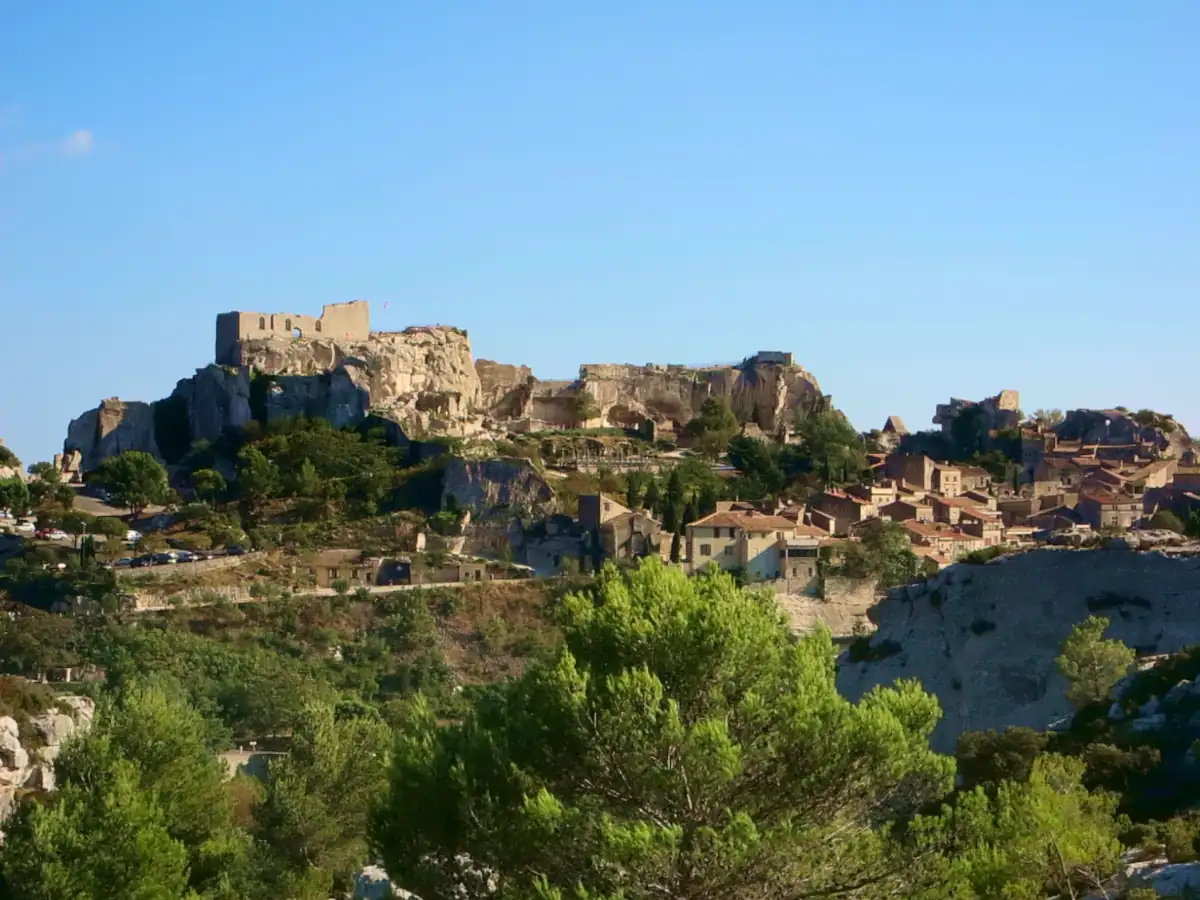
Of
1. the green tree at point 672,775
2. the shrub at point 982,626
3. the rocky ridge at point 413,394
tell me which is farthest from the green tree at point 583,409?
the green tree at point 672,775

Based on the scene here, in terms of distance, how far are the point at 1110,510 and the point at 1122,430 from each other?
901 inches

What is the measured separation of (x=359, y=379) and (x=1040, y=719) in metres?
41.3

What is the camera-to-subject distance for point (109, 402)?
83.4 meters

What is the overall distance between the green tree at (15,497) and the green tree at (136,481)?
9.37 feet

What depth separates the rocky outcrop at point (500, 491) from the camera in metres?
69.4

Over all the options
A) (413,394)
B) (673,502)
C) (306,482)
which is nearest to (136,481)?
(306,482)

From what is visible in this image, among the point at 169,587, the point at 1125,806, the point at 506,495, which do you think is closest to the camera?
the point at 1125,806

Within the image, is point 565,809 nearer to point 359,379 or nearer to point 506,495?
point 506,495

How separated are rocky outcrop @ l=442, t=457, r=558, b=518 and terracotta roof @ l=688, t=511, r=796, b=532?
549cm

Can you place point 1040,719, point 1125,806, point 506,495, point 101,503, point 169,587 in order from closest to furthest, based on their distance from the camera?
1. point 1125,806
2. point 1040,719
3. point 169,587
4. point 506,495
5. point 101,503

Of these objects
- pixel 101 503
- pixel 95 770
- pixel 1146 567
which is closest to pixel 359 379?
pixel 101 503

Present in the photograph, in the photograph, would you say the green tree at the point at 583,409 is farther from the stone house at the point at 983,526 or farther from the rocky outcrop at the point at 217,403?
the stone house at the point at 983,526

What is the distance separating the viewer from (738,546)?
213 ft

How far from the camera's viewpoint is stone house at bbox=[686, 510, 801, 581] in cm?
6469
